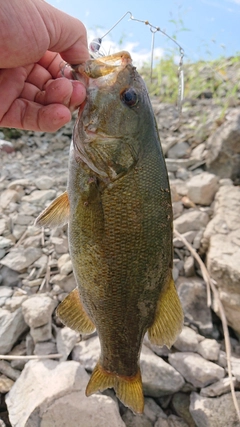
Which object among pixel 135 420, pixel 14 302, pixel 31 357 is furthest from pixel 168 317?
pixel 14 302

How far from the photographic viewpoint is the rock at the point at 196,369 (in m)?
2.70

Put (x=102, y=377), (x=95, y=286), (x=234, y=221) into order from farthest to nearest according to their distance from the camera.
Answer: (x=234, y=221)
(x=102, y=377)
(x=95, y=286)

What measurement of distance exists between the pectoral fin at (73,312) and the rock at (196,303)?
125 cm

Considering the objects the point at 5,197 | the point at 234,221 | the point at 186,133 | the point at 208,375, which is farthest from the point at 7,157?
the point at 208,375

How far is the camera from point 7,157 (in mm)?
6047

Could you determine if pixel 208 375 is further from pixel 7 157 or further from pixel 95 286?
pixel 7 157

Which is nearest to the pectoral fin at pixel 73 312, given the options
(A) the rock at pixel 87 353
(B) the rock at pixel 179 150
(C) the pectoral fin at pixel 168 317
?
(C) the pectoral fin at pixel 168 317

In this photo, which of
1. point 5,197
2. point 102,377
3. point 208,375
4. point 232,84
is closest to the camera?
point 102,377

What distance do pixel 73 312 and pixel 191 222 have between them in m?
1.99

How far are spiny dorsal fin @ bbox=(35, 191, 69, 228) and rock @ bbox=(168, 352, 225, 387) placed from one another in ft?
4.80

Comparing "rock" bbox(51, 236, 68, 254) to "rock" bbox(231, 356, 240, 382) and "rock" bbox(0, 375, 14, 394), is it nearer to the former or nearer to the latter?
"rock" bbox(0, 375, 14, 394)

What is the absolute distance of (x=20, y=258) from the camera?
3.57 metres

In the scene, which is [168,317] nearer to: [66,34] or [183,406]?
[183,406]

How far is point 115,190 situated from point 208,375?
5.36 ft
